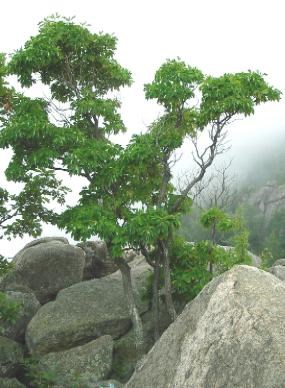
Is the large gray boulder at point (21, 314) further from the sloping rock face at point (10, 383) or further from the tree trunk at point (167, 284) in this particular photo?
the tree trunk at point (167, 284)

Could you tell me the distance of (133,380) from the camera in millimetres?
10312

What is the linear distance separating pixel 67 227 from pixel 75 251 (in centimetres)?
882

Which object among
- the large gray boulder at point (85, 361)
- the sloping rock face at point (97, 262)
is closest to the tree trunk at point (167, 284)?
the large gray boulder at point (85, 361)

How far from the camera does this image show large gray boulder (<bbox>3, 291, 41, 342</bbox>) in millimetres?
22938

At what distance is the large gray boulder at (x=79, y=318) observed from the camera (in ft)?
69.4

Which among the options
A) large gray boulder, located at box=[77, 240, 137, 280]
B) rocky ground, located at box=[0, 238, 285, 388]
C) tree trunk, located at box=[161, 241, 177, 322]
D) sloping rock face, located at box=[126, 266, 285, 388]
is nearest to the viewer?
sloping rock face, located at box=[126, 266, 285, 388]

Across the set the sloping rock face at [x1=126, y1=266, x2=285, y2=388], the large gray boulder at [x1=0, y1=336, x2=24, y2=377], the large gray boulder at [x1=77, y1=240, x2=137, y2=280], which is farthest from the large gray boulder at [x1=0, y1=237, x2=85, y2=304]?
the sloping rock face at [x1=126, y1=266, x2=285, y2=388]

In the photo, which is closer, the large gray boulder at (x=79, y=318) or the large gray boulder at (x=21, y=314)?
the large gray boulder at (x=79, y=318)

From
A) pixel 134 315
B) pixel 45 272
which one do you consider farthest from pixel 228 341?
pixel 45 272

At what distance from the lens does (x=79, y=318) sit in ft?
71.3

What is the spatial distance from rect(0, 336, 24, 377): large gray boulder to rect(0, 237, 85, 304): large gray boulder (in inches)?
205

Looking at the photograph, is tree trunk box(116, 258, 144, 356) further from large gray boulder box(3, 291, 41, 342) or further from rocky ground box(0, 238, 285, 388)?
large gray boulder box(3, 291, 41, 342)

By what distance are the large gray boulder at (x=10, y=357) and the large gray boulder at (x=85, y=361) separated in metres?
1.32

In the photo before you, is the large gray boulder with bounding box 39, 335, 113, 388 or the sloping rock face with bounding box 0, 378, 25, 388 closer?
the sloping rock face with bounding box 0, 378, 25, 388
